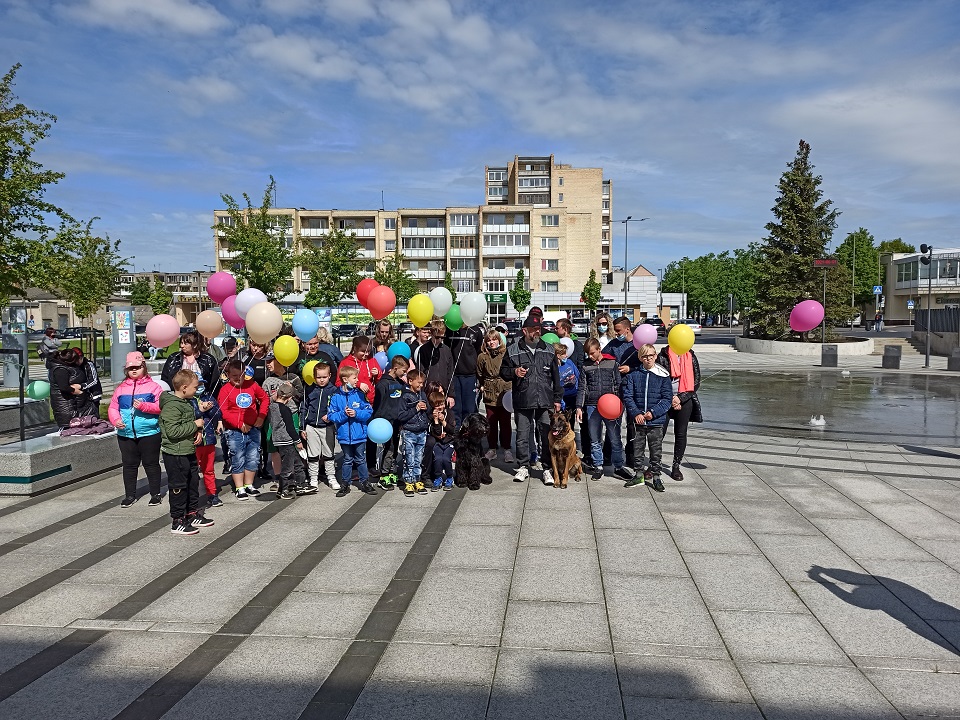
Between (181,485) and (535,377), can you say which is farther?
(535,377)

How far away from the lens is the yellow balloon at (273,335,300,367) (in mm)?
8398

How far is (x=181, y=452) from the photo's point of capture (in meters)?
6.43

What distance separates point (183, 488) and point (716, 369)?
23660 mm

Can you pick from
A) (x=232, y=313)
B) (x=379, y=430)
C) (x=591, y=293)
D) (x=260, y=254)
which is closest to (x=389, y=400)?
(x=379, y=430)

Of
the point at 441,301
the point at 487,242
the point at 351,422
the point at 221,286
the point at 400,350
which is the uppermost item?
the point at 487,242

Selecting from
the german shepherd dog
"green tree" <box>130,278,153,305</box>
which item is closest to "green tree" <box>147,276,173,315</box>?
"green tree" <box>130,278,153,305</box>

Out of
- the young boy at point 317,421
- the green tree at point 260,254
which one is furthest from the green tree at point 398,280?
the young boy at point 317,421

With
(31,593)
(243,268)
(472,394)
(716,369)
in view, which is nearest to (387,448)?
(472,394)

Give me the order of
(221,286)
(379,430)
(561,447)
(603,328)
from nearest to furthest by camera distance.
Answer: (379,430) < (561,447) < (221,286) < (603,328)

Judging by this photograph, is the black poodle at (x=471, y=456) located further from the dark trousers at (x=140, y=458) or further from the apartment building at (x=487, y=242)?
the apartment building at (x=487, y=242)

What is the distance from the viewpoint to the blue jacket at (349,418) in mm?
7699

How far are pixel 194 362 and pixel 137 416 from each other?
5.82 feet

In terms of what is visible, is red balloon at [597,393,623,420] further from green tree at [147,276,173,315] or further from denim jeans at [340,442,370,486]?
green tree at [147,276,173,315]

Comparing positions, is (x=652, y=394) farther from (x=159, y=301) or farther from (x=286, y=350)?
(x=159, y=301)
